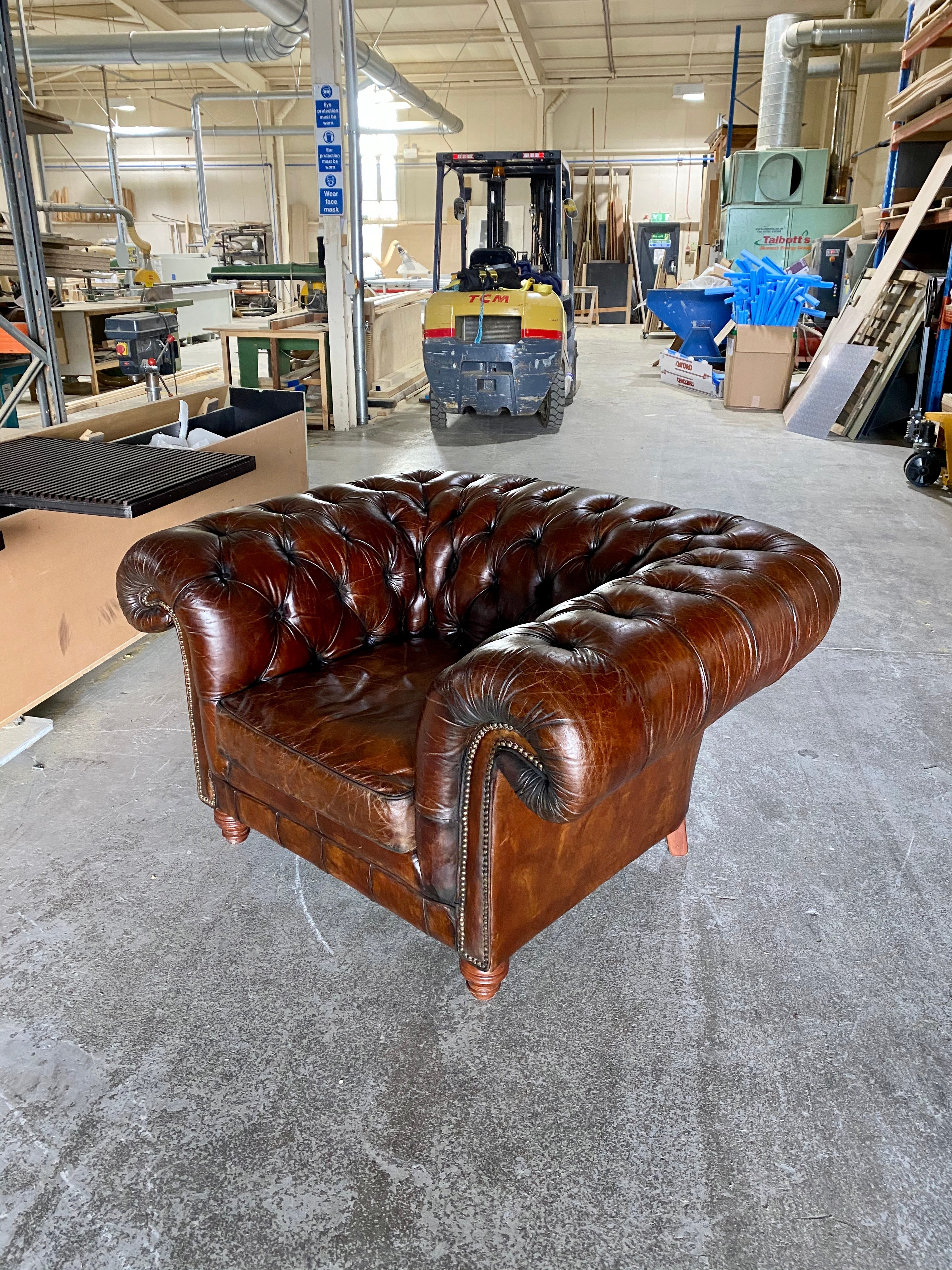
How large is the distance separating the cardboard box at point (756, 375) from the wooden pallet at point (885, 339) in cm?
83

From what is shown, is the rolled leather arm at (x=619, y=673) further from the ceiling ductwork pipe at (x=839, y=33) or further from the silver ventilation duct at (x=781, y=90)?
the ceiling ductwork pipe at (x=839, y=33)

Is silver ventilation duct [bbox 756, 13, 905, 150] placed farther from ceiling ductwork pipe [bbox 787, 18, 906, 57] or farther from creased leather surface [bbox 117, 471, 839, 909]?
creased leather surface [bbox 117, 471, 839, 909]

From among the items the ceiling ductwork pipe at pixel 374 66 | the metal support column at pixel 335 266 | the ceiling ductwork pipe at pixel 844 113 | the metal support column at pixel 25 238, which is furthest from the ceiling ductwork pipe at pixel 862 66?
the metal support column at pixel 25 238

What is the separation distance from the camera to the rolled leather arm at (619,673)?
4.07ft

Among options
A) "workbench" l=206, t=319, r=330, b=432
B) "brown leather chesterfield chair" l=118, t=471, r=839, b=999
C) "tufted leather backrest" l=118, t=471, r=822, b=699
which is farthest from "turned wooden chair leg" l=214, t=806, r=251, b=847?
"workbench" l=206, t=319, r=330, b=432

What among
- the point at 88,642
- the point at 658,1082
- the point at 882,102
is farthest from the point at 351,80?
the point at 882,102

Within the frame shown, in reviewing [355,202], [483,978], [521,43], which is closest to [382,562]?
[483,978]

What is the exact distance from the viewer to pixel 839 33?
9.94 metres

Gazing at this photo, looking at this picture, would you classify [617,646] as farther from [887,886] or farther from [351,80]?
[351,80]

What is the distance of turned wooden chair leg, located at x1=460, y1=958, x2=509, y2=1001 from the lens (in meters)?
1.59

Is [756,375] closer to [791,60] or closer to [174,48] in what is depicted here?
[791,60]

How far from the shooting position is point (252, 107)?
55.0 ft

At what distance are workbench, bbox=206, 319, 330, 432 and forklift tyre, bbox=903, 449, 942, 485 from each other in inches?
165

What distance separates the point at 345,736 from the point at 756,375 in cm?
725
